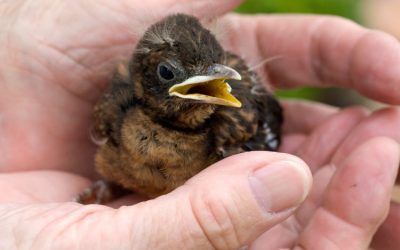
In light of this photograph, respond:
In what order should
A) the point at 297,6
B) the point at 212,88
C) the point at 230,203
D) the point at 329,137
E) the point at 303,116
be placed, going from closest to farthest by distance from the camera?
1. the point at 230,203
2. the point at 212,88
3. the point at 329,137
4. the point at 303,116
5. the point at 297,6

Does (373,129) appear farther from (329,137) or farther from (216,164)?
(216,164)

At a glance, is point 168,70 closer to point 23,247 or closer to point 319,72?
point 23,247

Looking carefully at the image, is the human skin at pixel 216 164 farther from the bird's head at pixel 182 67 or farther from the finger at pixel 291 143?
the bird's head at pixel 182 67

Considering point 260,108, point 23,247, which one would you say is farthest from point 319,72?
point 23,247

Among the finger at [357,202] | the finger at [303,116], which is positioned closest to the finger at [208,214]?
the finger at [357,202]

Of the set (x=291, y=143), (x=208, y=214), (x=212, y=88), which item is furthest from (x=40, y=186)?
(x=291, y=143)

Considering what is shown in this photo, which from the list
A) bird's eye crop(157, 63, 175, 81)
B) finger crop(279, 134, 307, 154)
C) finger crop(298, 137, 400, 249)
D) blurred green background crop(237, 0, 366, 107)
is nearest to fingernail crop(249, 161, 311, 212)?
finger crop(298, 137, 400, 249)
